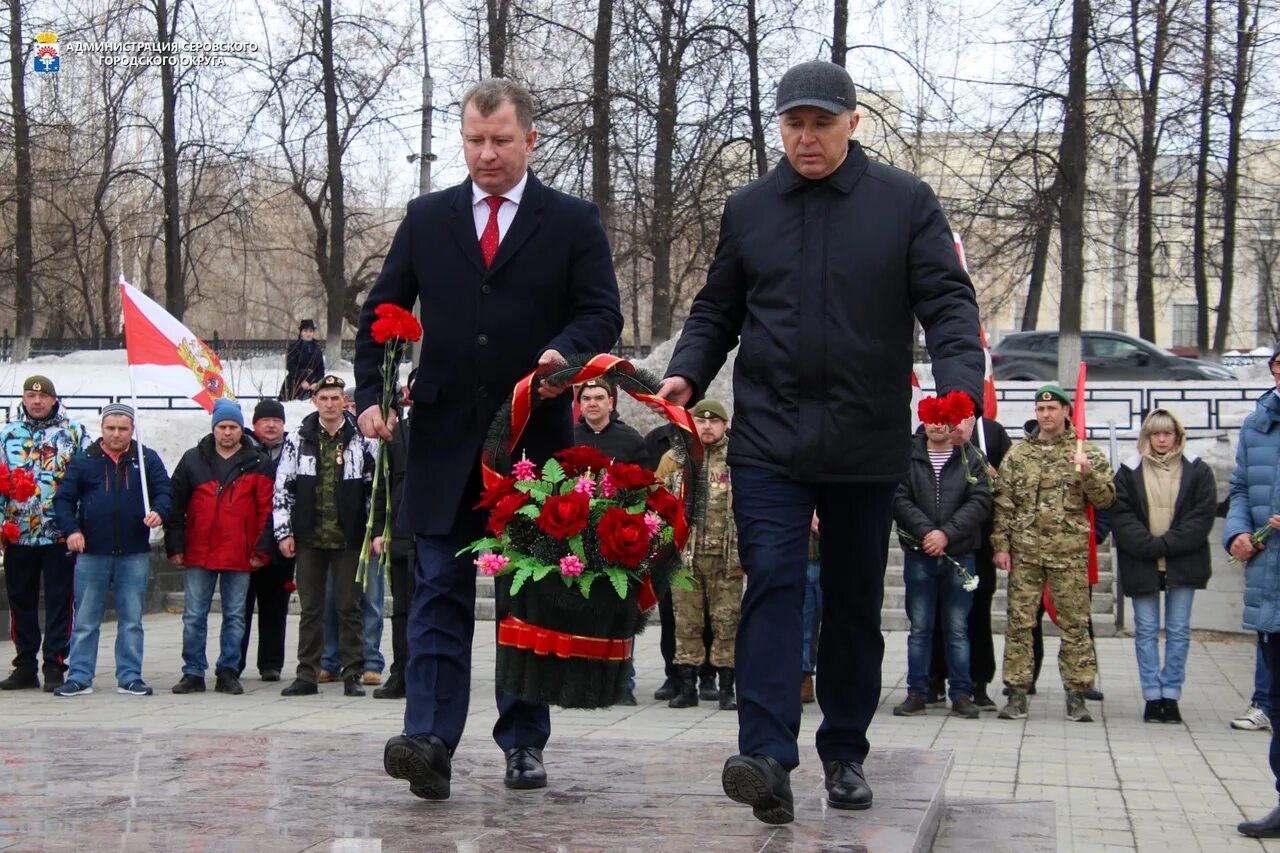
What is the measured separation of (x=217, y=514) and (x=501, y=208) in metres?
6.44

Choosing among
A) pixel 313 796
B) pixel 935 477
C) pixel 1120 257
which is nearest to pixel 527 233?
pixel 313 796

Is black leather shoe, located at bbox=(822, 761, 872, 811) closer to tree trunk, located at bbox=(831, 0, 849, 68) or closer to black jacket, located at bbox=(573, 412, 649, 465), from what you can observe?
black jacket, located at bbox=(573, 412, 649, 465)

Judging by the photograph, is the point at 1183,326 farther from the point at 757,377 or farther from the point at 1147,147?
the point at 757,377

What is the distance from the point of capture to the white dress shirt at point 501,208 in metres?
5.07

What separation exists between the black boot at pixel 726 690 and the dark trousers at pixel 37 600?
4.29m

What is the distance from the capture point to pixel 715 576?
10.1m

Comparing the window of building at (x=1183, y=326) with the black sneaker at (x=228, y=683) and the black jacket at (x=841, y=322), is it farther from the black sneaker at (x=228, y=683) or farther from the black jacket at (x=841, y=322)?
the black jacket at (x=841, y=322)

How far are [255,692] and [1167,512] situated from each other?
5957 millimetres

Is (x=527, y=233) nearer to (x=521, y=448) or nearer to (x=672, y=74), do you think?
(x=521, y=448)

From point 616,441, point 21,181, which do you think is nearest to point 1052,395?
point 616,441

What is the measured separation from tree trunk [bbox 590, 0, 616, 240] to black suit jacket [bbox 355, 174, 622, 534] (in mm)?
Result: 20369

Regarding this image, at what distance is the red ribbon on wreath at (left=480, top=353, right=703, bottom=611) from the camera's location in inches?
185

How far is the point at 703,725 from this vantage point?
29.9ft
